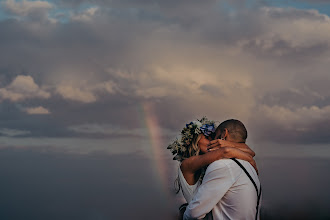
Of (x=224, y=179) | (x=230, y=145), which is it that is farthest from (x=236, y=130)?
(x=224, y=179)

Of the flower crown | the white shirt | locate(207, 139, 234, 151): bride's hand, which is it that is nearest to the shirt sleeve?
the white shirt

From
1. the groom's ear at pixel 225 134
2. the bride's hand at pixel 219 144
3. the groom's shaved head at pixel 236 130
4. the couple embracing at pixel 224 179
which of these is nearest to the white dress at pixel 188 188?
the couple embracing at pixel 224 179

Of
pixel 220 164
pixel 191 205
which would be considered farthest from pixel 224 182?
pixel 191 205

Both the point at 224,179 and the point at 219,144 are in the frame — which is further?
the point at 219,144

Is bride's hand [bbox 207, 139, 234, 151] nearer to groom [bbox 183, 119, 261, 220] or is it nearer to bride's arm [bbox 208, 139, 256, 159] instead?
bride's arm [bbox 208, 139, 256, 159]

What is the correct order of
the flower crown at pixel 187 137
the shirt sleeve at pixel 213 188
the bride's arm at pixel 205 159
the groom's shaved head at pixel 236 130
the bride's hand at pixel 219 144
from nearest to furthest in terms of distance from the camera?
the shirt sleeve at pixel 213 188 → the bride's arm at pixel 205 159 → the bride's hand at pixel 219 144 → the groom's shaved head at pixel 236 130 → the flower crown at pixel 187 137

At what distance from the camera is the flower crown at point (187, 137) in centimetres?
788

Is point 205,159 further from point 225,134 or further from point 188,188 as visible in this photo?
point 188,188

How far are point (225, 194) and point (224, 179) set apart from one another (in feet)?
1.14

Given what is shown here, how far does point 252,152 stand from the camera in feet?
23.4

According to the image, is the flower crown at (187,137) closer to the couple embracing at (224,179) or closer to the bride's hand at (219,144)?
the couple embracing at (224,179)

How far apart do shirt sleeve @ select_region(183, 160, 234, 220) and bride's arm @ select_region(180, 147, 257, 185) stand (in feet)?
0.49

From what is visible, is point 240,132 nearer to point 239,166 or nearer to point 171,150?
point 239,166

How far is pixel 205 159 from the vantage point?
22.5 ft
